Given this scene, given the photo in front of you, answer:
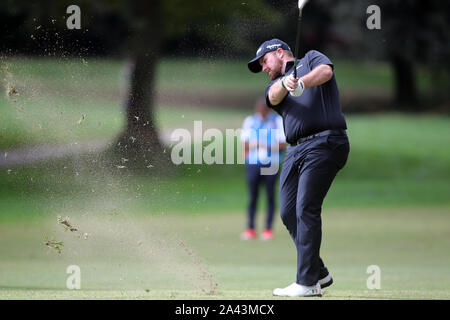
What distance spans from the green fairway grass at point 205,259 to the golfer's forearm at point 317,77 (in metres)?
1.93

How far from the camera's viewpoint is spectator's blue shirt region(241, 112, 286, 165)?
15.2m

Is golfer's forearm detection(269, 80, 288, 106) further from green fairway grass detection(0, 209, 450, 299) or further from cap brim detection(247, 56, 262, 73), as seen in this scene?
green fairway grass detection(0, 209, 450, 299)

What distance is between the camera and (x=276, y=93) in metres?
8.09

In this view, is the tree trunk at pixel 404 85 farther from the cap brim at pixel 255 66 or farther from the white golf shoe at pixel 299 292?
the white golf shoe at pixel 299 292

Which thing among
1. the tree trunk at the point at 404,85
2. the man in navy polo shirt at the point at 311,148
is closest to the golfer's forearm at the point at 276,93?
the man in navy polo shirt at the point at 311,148

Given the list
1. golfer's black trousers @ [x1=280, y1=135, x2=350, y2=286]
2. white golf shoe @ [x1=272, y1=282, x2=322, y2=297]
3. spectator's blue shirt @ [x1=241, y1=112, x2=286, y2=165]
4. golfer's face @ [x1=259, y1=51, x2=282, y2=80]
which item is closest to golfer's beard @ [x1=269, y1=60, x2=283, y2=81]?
golfer's face @ [x1=259, y1=51, x2=282, y2=80]

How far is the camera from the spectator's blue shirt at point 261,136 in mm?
15180

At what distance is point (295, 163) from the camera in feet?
27.1

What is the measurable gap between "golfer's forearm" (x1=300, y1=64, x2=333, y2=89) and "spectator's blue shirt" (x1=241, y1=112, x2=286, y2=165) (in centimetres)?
722

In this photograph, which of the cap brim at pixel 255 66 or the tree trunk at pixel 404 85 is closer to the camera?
the cap brim at pixel 255 66

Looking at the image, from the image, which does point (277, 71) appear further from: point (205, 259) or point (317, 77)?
point (205, 259)

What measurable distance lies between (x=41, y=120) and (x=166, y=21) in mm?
14828

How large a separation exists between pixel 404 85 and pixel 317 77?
32.9 metres

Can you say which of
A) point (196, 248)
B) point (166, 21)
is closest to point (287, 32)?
point (166, 21)
